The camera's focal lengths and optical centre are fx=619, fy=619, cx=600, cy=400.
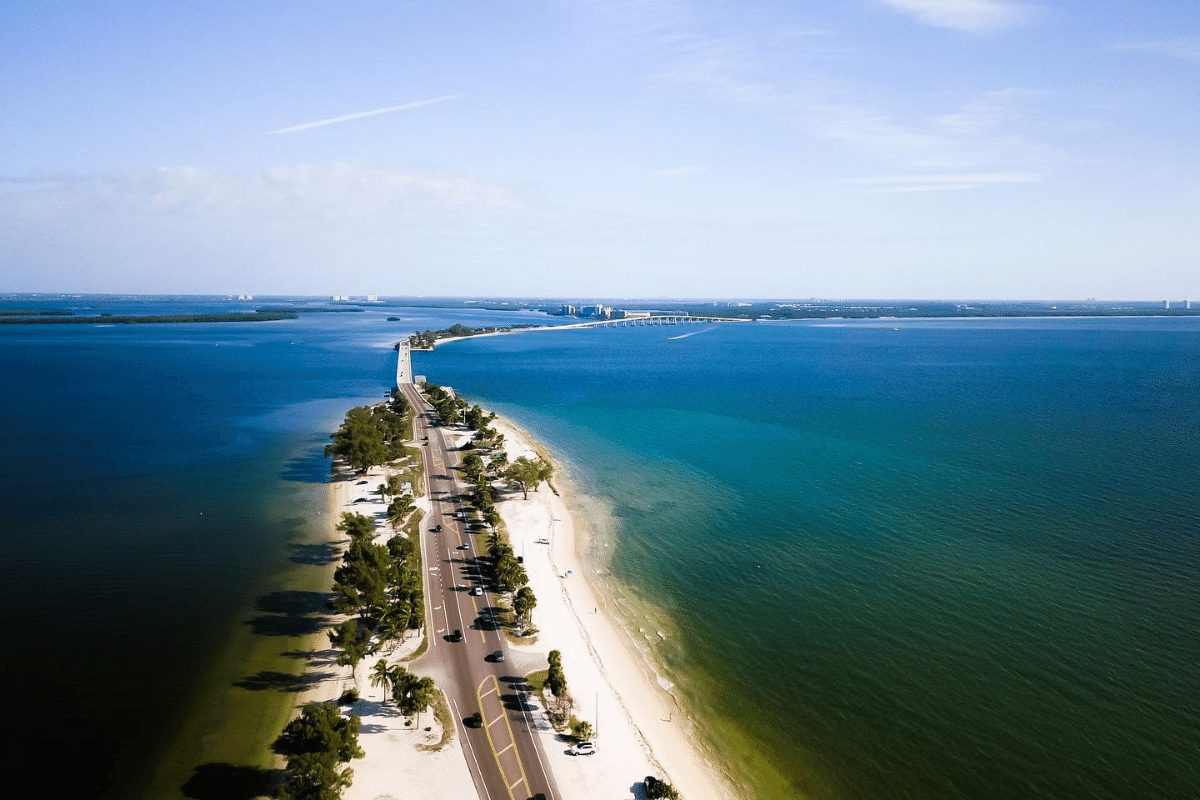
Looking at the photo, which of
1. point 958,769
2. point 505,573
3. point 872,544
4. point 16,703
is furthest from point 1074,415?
point 16,703

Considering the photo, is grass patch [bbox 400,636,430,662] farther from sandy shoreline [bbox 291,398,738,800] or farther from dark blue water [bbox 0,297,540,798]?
dark blue water [bbox 0,297,540,798]

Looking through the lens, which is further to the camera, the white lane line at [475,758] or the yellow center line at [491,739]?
the yellow center line at [491,739]

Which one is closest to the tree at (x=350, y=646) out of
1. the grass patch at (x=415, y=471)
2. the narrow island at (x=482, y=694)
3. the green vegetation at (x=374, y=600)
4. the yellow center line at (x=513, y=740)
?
the green vegetation at (x=374, y=600)

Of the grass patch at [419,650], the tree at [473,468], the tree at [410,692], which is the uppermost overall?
the tree at [473,468]

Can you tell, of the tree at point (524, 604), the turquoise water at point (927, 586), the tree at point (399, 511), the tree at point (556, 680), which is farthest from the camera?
the tree at point (399, 511)

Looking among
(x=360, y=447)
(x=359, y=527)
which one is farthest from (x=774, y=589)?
(x=360, y=447)

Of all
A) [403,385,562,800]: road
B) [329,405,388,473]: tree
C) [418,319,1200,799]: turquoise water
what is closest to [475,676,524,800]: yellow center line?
[403,385,562,800]: road

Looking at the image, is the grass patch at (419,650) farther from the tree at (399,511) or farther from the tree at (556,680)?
the tree at (399,511)

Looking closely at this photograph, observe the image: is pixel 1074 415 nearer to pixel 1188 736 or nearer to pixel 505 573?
pixel 1188 736
